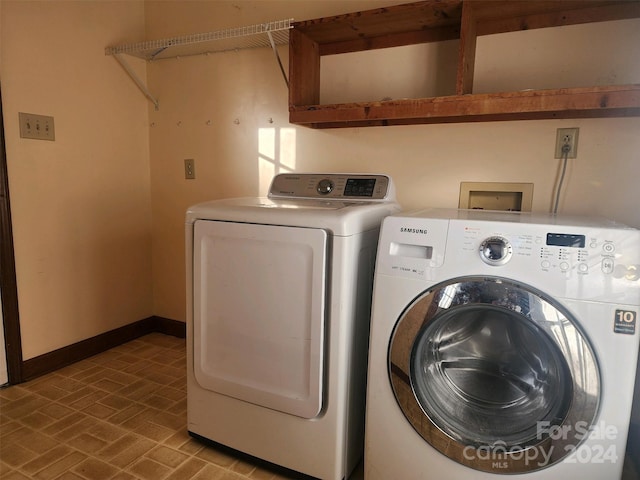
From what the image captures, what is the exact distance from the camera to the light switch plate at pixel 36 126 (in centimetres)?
196

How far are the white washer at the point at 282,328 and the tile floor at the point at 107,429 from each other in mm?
137

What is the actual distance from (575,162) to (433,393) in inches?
42.8

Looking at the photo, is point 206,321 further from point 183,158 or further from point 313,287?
point 183,158

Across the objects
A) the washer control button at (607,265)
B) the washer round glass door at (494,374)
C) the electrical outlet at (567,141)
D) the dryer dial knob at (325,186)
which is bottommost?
the washer round glass door at (494,374)

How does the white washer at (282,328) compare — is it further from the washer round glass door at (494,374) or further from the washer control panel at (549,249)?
the washer control panel at (549,249)

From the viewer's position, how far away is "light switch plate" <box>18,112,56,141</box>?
6.45ft

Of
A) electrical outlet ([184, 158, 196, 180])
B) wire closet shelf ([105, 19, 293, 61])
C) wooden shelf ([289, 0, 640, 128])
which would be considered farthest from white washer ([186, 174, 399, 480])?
electrical outlet ([184, 158, 196, 180])

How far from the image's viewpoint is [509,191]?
1.73 m

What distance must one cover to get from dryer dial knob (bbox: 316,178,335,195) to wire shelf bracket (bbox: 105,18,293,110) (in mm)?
624

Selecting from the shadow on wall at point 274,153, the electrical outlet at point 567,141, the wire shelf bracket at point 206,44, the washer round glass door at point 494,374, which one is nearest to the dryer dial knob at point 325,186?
the shadow on wall at point 274,153

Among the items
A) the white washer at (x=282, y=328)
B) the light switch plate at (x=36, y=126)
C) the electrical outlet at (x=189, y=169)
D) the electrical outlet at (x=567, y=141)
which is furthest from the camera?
the electrical outlet at (x=189, y=169)

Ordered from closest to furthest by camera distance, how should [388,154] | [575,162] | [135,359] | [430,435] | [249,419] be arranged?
[430,435]
[249,419]
[575,162]
[388,154]
[135,359]

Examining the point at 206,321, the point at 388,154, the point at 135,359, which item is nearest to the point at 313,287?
the point at 206,321

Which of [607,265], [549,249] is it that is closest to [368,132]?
[549,249]
